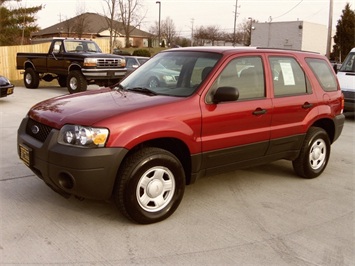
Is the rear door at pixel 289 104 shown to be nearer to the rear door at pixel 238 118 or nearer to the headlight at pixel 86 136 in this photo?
the rear door at pixel 238 118

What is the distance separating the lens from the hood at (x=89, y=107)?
3.63 meters

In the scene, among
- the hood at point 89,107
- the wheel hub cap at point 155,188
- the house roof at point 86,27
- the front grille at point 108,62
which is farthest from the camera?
the house roof at point 86,27

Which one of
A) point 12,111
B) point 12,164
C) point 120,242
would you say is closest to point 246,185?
point 120,242

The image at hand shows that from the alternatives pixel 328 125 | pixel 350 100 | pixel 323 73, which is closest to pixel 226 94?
pixel 323 73

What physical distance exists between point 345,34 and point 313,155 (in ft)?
130

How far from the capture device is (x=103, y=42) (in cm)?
2528

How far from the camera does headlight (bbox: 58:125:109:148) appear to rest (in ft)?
11.5

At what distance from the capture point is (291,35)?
4525cm

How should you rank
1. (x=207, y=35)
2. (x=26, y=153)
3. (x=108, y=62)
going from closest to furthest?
(x=26, y=153) → (x=108, y=62) → (x=207, y=35)

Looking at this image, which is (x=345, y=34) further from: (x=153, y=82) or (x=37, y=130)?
(x=37, y=130)

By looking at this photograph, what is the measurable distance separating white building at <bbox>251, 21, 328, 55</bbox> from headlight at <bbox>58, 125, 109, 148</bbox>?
43.3 m

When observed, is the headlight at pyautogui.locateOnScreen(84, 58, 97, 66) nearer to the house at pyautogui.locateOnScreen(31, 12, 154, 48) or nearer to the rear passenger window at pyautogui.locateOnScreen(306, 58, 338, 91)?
the rear passenger window at pyautogui.locateOnScreen(306, 58, 338, 91)

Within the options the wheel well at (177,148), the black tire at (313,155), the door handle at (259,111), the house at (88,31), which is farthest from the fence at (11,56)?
the wheel well at (177,148)

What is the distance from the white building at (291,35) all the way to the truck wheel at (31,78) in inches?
1296
